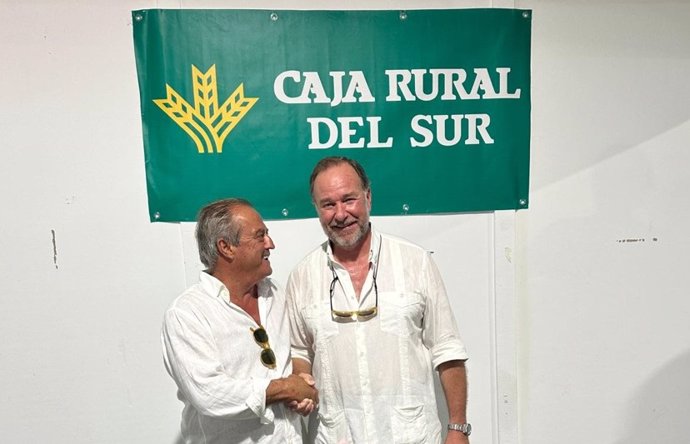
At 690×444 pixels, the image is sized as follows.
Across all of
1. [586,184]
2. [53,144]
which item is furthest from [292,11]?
[586,184]

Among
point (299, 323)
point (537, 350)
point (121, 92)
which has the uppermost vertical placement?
point (121, 92)

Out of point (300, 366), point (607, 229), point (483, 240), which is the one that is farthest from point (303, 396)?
point (607, 229)

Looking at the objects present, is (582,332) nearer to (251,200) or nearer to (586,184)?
(586,184)

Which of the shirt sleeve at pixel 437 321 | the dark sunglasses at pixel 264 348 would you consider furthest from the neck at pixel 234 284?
the shirt sleeve at pixel 437 321

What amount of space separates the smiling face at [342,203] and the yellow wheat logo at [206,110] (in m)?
0.61

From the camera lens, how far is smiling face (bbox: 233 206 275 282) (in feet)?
5.26

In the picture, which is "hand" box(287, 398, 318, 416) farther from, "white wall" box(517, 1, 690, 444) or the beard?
"white wall" box(517, 1, 690, 444)

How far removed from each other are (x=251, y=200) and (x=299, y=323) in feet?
2.01

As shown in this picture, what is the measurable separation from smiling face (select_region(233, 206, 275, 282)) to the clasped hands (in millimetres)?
331

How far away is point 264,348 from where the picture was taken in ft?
5.41

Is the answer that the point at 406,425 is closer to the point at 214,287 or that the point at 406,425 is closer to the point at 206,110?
the point at 214,287

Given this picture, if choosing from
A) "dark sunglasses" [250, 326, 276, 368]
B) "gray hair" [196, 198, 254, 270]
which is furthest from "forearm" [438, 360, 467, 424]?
"gray hair" [196, 198, 254, 270]

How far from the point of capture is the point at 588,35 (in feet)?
7.39

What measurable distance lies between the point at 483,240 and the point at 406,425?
35.5 inches
